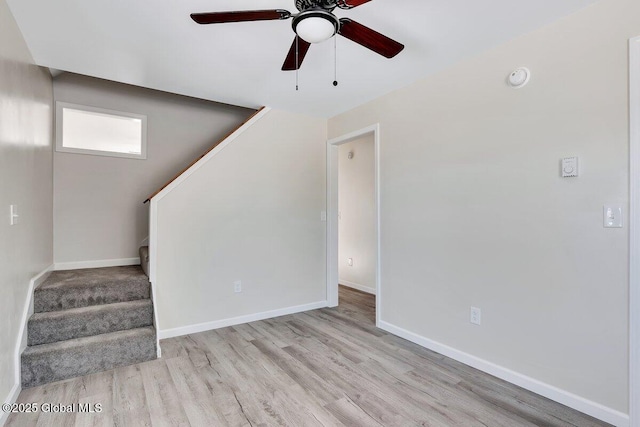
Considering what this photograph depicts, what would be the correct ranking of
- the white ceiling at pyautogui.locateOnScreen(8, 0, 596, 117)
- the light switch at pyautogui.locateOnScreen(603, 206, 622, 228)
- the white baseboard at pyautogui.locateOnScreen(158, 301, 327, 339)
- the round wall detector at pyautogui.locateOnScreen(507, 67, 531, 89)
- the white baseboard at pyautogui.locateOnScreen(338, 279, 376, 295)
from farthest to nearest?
1. the white baseboard at pyautogui.locateOnScreen(338, 279, 376, 295)
2. the white baseboard at pyautogui.locateOnScreen(158, 301, 327, 339)
3. the round wall detector at pyautogui.locateOnScreen(507, 67, 531, 89)
4. the white ceiling at pyautogui.locateOnScreen(8, 0, 596, 117)
5. the light switch at pyautogui.locateOnScreen(603, 206, 622, 228)

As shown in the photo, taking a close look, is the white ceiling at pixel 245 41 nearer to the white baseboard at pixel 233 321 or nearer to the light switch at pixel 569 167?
the light switch at pixel 569 167

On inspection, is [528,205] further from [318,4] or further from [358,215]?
[358,215]

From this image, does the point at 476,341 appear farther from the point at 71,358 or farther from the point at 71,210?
the point at 71,210

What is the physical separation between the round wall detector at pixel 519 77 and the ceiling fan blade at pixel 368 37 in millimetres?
953

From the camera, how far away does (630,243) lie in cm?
169

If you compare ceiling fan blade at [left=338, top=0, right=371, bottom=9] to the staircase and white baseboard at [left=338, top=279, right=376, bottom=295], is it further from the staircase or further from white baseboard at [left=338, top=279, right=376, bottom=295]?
white baseboard at [left=338, top=279, right=376, bottom=295]

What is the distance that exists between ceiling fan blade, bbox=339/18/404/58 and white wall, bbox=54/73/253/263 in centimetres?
294

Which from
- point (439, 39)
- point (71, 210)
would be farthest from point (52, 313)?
point (439, 39)

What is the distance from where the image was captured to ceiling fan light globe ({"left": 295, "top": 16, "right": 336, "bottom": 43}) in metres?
1.43

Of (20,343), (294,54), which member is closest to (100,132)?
(20,343)

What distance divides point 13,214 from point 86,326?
3.56 feet

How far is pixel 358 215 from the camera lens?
494 centimetres

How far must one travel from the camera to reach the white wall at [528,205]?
1.77 metres

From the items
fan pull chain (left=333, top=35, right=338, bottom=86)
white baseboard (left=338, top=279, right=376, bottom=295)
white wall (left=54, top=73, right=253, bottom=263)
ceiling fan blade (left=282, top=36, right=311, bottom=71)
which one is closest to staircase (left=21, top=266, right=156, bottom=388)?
white wall (left=54, top=73, right=253, bottom=263)
